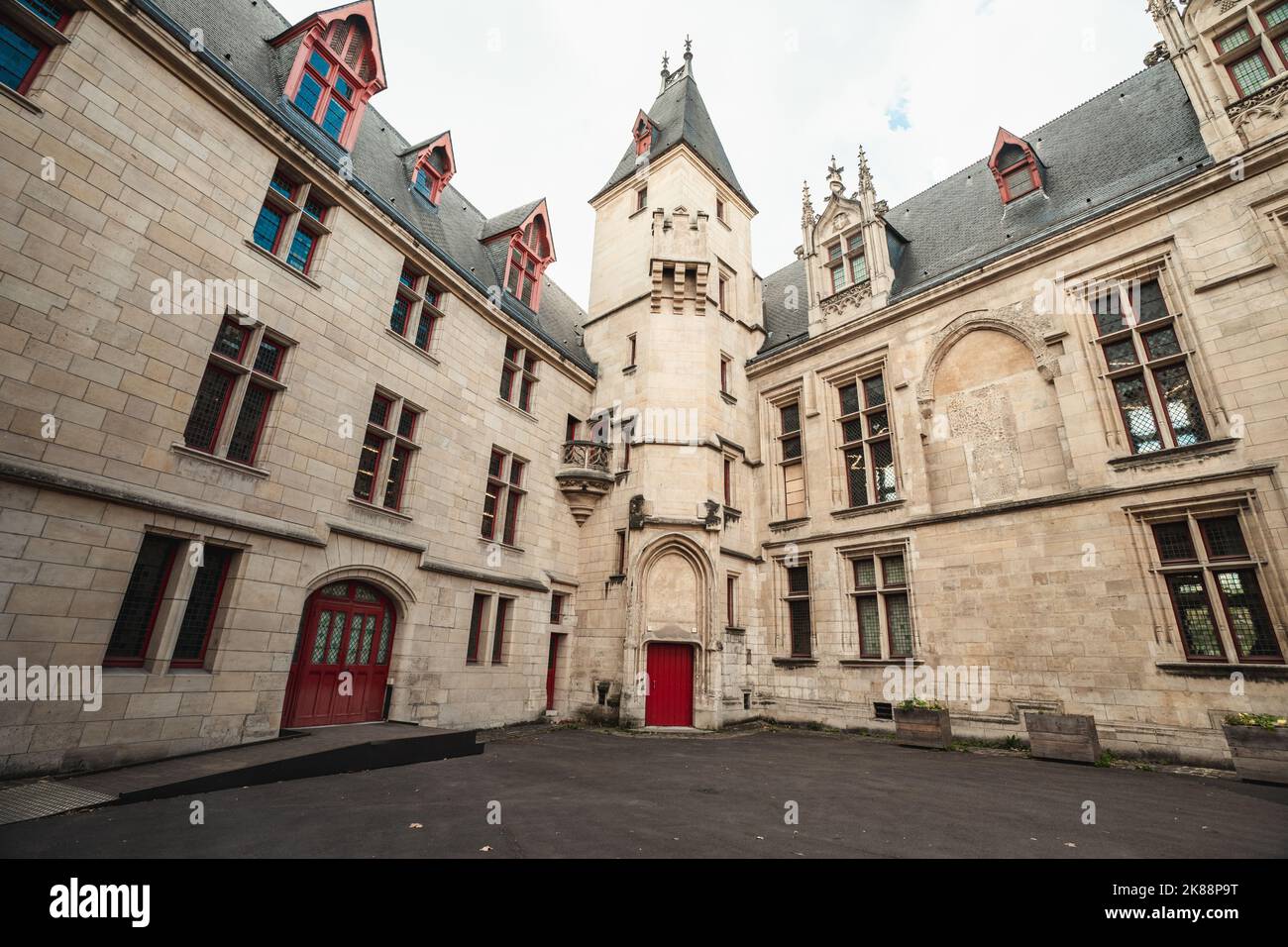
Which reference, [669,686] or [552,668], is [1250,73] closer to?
[669,686]

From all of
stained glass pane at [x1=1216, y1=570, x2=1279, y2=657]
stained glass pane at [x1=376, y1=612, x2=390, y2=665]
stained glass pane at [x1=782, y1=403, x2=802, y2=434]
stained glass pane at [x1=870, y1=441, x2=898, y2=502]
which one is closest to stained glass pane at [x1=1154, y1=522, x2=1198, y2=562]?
stained glass pane at [x1=1216, y1=570, x2=1279, y2=657]

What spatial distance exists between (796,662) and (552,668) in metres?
6.56

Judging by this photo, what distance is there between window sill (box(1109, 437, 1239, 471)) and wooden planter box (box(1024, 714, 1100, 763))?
194 inches

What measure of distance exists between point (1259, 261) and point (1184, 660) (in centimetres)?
749

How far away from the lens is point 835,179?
17.4 metres

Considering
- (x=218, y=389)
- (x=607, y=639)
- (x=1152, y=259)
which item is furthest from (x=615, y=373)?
(x=1152, y=259)

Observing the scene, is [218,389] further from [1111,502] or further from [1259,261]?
[1259,261]

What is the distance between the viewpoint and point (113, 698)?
6.76 m

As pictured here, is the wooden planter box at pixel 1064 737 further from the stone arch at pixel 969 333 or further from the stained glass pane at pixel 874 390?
the stained glass pane at pixel 874 390

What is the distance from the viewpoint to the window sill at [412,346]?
444 inches

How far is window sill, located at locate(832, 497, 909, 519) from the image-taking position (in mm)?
13766

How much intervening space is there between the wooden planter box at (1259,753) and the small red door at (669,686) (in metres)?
9.51

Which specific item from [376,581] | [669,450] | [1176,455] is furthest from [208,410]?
[1176,455]

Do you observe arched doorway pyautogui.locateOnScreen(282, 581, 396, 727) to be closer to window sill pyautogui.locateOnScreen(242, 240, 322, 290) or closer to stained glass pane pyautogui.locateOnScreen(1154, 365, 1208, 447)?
window sill pyautogui.locateOnScreen(242, 240, 322, 290)
